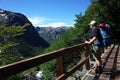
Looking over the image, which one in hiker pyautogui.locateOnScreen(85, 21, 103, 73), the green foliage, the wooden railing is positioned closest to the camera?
the wooden railing

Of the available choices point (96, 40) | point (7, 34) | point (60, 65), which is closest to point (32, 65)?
point (60, 65)

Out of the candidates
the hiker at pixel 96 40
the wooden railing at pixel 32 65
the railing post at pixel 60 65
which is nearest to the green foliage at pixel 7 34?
the hiker at pixel 96 40

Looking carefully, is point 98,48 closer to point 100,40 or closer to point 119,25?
point 100,40

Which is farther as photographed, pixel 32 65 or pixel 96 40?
pixel 96 40

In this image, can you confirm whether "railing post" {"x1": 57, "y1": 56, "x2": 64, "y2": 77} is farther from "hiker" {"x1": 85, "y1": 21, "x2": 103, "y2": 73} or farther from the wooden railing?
"hiker" {"x1": 85, "y1": 21, "x2": 103, "y2": 73}

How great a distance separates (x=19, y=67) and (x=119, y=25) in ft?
108

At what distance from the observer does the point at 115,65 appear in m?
10.1

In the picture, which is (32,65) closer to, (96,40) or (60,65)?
(60,65)

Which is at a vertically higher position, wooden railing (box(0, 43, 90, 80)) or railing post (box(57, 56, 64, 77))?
wooden railing (box(0, 43, 90, 80))

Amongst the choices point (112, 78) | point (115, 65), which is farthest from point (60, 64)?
point (115, 65)

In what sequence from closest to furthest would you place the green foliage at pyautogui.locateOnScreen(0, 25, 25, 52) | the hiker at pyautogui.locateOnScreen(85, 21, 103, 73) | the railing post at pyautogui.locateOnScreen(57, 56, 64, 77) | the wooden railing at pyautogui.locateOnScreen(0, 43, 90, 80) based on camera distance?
the wooden railing at pyautogui.locateOnScreen(0, 43, 90, 80), the railing post at pyautogui.locateOnScreen(57, 56, 64, 77), the hiker at pyautogui.locateOnScreen(85, 21, 103, 73), the green foliage at pyautogui.locateOnScreen(0, 25, 25, 52)

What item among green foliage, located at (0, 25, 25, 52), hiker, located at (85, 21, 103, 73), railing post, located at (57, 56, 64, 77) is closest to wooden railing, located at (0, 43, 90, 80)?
railing post, located at (57, 56, 64, 77)

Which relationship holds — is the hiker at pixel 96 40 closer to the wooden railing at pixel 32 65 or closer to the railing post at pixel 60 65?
the wooden railing at pixel 32 65

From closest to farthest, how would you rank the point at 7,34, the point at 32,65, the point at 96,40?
the point at 32,65 → the point at 96,40 → the point at 7,34
